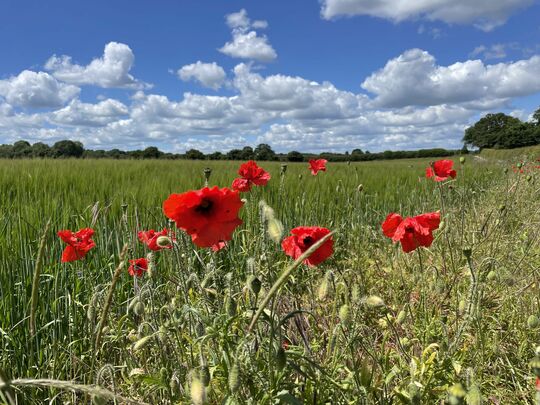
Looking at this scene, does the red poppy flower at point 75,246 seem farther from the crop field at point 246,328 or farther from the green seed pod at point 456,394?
the green seed pod at point 456,394

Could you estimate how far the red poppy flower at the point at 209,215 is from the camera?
3.21 feet

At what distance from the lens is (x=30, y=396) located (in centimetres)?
135

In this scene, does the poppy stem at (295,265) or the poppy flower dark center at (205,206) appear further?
the poppy flower dark center at (205,206)

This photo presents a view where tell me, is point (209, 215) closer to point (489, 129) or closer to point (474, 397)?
point (474, 397)

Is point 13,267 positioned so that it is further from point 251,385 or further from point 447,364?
point 447,364

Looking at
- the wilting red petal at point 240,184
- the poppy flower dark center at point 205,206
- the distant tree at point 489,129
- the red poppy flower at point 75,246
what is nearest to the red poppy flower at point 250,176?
the wilting red petal at point 240,184

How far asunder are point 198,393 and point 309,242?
22.3 inches

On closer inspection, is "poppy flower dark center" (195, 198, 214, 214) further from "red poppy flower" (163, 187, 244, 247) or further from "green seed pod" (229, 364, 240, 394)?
"green seed pod" (229, 364, 240, 394)

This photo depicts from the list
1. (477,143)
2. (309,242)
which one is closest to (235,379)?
(309,242)

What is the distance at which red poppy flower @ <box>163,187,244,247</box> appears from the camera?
977 millimetres

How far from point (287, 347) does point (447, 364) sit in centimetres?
43

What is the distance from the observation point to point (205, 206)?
3.30ft

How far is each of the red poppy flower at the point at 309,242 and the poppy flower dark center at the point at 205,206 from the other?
23 centimetres

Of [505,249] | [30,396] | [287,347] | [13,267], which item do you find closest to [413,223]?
[287,347]
